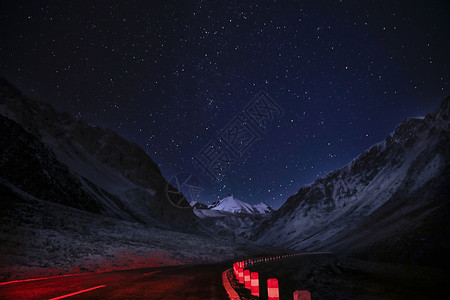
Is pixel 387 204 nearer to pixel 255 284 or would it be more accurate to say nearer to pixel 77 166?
pixel 77 166

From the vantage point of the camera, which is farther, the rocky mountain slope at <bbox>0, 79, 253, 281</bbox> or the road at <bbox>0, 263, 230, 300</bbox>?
the rocky mountain slope at <bbox>0, 79, 253, 281</bbox>

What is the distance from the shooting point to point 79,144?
113 m

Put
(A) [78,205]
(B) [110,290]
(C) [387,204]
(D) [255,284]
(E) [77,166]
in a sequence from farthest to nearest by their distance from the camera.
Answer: (C) [387,204], (E) [77,166], (A) [78,205], (B) [110,290], (D) [255,284]

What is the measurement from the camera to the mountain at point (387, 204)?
61.7 m

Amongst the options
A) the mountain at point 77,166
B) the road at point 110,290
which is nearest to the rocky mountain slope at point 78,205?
the mountain at point 77,166

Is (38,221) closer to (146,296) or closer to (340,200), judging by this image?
(146,296)

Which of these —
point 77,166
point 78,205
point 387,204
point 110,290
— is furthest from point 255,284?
point 387,204

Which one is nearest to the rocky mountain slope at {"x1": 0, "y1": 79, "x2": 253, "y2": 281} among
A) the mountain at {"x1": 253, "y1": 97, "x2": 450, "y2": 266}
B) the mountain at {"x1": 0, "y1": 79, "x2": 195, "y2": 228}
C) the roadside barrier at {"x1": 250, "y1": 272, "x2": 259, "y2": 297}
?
the mountain at {"x1": 0, "y1": 79, "x2": 195, "y2": 228}

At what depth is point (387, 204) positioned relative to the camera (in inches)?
4254

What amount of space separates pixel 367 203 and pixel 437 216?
66721 mm

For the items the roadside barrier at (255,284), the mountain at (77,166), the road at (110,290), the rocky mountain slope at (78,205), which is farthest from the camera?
the mountain at (77,166)

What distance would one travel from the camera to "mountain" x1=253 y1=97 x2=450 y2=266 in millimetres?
61656

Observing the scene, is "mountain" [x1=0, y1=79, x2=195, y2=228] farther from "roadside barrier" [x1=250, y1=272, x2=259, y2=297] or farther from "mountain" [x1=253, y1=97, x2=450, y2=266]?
"mountain" [x1=253, y1=97, x2=450, y2=266]

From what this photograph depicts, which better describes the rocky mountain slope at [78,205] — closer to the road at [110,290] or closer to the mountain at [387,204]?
the road at [110,290]
